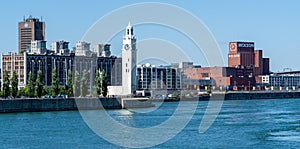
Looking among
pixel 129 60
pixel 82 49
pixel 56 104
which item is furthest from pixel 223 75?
pixel 56 104

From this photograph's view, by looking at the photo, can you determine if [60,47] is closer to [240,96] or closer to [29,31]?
[240,96]

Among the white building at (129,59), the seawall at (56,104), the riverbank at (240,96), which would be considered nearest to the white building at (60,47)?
the riverbank at (240,96)

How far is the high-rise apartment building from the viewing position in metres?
179

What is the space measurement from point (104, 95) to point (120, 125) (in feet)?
96.5

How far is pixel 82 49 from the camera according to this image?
134375 mm

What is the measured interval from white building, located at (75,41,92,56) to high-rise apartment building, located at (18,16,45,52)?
4404 centimetres

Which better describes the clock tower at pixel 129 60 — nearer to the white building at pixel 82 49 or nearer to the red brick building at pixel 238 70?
the white building at pixel 82 49

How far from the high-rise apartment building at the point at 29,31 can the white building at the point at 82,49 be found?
44.0 meters

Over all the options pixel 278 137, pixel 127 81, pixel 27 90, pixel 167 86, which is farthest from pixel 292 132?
pixel 167 86

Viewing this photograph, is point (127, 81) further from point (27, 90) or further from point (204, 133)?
point (204, 133)

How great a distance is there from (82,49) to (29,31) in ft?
163

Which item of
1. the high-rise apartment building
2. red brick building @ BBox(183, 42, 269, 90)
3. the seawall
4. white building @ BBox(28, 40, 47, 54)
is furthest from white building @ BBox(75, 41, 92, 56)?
the seawall

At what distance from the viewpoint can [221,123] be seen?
4978 cm

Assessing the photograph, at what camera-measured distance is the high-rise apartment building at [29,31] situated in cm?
17900
